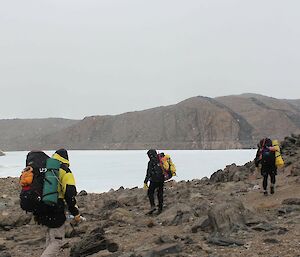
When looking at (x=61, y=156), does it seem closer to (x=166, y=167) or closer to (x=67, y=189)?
(x=67, y=189)

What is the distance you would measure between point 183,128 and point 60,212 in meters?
101

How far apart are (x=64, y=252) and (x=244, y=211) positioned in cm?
330

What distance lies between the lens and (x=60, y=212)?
4770mm

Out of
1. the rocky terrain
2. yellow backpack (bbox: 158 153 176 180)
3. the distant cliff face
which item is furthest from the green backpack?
the distant cliff face

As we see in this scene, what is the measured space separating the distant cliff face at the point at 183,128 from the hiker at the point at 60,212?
9146 cm

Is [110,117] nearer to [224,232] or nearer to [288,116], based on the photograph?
[288,116]

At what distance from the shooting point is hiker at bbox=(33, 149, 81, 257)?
4617 mm

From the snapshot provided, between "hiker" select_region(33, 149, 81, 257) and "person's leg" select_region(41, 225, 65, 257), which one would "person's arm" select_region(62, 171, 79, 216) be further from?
"person's leg" select_region(41, 225, 65, 257)

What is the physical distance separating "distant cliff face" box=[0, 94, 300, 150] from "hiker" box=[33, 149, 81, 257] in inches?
3601

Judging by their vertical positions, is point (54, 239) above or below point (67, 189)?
below

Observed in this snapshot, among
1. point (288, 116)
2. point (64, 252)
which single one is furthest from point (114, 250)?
point (288, 116)

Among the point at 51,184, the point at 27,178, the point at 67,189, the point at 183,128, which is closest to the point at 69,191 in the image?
the point at 67,189

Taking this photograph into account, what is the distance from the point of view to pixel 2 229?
30.5 ft

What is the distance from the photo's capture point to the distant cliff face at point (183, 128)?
101 metres
